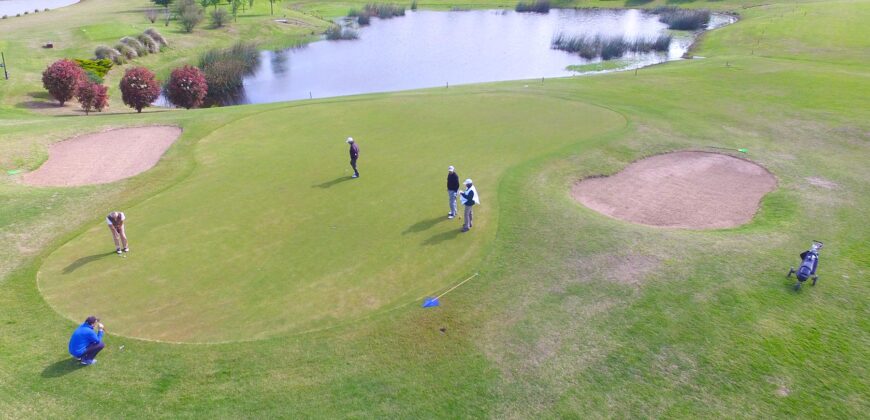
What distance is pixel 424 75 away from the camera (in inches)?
2336

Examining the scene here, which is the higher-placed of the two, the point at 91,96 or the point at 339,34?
the point at 339,34

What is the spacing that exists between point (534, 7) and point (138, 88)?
9157 centimetres

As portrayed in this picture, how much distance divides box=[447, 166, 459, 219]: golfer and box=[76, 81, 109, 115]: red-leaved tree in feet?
108

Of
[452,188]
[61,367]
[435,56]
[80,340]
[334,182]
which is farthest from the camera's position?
[435,56]

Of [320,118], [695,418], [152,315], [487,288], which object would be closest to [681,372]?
[695,418]

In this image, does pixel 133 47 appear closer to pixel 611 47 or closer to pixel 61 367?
pixel 61 367

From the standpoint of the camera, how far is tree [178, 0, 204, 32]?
241 ft

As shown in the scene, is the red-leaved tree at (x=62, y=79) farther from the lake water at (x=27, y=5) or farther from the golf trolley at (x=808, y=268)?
the lake water at (x=27, y=5)

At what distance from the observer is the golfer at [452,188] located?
62.2ft

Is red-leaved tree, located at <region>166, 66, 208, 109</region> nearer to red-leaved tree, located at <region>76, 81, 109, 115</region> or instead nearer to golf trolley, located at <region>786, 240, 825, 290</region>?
red-leaved tree, located at <region>76, 81, 109, 115</region>

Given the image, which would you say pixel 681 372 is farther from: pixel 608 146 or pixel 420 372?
pixel 608 146

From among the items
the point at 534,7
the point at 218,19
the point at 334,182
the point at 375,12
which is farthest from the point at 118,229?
the point at 534,7

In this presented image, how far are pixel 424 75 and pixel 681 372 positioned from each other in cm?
5106

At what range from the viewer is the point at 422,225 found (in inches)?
749
